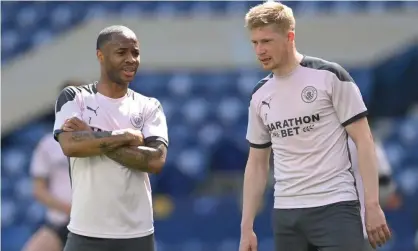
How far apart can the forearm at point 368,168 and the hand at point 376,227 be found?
0.16 ft

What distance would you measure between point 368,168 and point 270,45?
671 millimetres

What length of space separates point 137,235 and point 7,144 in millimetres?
7210

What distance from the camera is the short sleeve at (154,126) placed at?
13.9 feet

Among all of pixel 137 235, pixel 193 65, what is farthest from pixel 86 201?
pixel 193 65

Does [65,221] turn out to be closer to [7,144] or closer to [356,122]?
[356,122]

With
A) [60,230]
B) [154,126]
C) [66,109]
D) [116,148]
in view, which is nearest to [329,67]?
[154,126]

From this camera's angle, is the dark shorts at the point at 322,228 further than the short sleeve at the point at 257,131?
No

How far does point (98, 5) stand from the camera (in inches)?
475

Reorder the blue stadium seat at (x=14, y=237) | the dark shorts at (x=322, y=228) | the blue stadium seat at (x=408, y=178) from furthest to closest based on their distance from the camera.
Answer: the blue stadium seat at (x=408, y=178), the blue stadium seat at (x=14, y=237), the dark shorts at (x=322, y=228)

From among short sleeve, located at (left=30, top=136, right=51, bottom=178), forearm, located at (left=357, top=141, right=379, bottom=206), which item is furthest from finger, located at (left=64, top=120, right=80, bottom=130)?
short sleeve, located at (left=30, top=136, right=51, bottom=178)

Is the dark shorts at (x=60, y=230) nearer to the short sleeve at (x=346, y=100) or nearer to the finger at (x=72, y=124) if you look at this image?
the finger at (x=72, y=124)

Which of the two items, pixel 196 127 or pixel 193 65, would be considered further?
pixel 193 65

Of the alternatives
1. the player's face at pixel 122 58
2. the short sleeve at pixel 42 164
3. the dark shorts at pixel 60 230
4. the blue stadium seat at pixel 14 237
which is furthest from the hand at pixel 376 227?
the blue stadium seat at pixel 14 237

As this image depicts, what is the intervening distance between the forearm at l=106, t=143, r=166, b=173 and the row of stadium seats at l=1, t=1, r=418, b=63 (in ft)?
25.0
